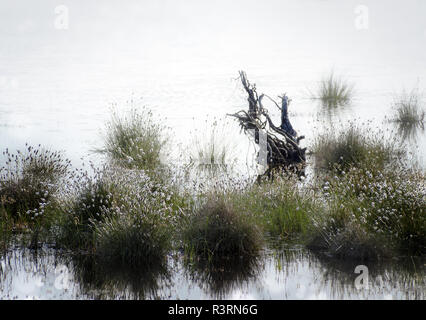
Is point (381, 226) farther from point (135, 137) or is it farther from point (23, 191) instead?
point (135, 137)

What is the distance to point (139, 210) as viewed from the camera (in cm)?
657

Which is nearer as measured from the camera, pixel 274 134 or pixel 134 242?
pixel 134 242

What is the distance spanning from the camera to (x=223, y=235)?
6738 millimetres

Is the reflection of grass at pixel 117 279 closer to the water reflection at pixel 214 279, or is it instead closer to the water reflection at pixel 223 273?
the water reflection at pixel 214 279

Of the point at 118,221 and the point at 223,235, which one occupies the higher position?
the point at 118,221

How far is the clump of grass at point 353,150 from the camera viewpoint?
11.7 metres

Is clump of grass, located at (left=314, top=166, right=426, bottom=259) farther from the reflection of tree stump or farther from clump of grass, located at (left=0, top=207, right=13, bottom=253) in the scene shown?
the reflection of tree stump

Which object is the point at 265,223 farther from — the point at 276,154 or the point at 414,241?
the point at 276,154

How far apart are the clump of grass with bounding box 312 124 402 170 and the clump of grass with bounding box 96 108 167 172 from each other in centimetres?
341

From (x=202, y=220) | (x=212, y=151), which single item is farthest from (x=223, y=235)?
(x=212, y=151)

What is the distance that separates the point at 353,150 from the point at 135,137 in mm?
4474

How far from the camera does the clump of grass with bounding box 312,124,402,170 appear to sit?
38.4 feet

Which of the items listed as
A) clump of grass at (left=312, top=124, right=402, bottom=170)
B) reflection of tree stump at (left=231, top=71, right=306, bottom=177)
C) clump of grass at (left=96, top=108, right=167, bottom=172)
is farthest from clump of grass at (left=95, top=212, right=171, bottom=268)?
reflection of tree stump at (left=231, top=71, right=306, bottom=177)

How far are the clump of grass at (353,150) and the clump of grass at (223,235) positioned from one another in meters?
5.17
